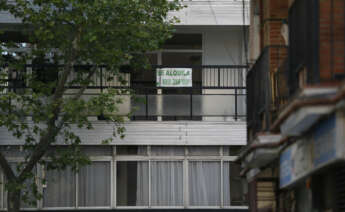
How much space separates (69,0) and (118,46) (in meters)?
1.62

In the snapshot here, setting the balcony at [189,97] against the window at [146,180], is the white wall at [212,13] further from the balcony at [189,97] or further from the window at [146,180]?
the window at [146,180]

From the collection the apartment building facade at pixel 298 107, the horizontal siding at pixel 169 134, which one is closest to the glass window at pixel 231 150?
the horizontal siding at pixel 169 134

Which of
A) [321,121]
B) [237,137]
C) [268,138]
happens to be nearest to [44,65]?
[237,137]

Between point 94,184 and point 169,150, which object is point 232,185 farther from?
point 94,184

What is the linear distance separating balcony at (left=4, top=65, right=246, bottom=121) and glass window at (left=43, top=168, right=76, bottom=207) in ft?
7.42

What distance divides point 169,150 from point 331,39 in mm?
14746

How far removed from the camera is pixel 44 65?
24062 mm

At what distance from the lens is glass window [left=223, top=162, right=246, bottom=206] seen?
79.9 feet

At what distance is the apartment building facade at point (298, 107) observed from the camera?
8961 millimetres

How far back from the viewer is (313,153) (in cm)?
993

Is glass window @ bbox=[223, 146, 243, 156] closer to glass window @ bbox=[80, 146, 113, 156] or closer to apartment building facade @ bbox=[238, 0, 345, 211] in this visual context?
glass window @ bbox=[80, 146, 113, 156]

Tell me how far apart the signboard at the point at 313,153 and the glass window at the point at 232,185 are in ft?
40.7

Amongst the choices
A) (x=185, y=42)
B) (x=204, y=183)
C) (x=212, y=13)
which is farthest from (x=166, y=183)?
(x=212, y=13)

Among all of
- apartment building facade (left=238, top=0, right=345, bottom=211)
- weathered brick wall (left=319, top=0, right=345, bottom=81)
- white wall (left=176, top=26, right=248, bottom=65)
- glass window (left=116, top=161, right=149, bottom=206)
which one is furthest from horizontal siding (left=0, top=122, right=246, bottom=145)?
weathered brick wall (left=319, top=0, right=345, bottom=81)
